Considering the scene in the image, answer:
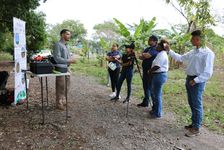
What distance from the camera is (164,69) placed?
4.75 meters

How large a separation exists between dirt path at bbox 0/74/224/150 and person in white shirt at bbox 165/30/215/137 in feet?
1.15

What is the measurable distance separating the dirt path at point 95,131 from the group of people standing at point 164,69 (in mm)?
294

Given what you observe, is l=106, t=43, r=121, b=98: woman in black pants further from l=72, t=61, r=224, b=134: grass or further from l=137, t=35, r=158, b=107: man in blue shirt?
l=137, t=35, r=158, b=107: man in blue shirt

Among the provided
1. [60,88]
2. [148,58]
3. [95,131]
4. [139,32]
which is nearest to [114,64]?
[148,58]

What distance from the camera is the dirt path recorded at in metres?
3.62

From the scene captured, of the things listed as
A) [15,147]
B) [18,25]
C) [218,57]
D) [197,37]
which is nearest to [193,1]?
[197,37]

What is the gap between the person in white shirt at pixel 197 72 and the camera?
3926 millimetres

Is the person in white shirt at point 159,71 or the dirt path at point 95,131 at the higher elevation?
the person in white shirt at point 159,71

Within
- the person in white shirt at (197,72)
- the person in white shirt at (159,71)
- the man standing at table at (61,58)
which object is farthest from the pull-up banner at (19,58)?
the person in white shirt at (197,72)

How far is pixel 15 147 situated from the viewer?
3410 millimetres

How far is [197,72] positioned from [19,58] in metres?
3.14

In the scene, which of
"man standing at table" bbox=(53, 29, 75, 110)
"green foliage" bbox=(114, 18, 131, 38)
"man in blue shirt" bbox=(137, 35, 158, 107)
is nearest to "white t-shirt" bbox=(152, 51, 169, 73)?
"man in blue shirt" bbox=(137, 35, 158, 107)

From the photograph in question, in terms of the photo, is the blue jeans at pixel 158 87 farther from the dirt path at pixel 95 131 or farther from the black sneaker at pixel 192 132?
Result: the black sneaker at pixel 192 132

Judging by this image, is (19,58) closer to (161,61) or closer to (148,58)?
(148,58)
